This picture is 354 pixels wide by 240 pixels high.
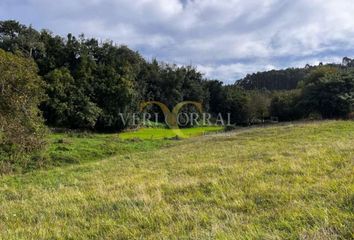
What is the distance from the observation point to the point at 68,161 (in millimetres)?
22828

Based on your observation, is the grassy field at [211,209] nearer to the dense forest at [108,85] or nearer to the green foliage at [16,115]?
the green foliage at [16,115]

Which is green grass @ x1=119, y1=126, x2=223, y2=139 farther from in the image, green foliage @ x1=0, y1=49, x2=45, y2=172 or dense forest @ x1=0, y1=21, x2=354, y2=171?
green foliage @ x1=0, y1=49, x2=45, y2=172

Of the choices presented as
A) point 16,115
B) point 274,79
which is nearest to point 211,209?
point 16,115

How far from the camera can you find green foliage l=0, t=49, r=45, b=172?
63.7 feet

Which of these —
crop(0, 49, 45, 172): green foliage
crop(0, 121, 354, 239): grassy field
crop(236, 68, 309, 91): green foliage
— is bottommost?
crop(0, 121, 354, 239): grassy field

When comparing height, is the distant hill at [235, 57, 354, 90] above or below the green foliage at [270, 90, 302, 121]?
above

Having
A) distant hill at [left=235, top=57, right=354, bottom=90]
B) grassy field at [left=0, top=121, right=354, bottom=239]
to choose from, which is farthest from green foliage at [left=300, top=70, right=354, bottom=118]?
distant hill at [left=235, top=57, right=354, bottom=90]

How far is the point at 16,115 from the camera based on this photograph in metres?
20.1

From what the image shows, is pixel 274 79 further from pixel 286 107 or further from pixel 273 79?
pixel 286 107

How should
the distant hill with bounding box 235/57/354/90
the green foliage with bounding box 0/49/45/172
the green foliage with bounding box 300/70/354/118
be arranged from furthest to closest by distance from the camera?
the distant hill with bounding box 235/57/354/90 < the green foliage with bounding box 300/70/354/118 < the green foliage with bounding box 0/49/45/172

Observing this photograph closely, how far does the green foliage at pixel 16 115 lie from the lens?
19406 millimetres

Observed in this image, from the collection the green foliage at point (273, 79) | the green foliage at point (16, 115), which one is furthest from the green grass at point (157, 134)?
the green foliage at point (273, 79)

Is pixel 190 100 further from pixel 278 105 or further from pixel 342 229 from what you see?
pixel 342 229

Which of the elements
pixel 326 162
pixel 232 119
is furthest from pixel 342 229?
pixel 232 119
